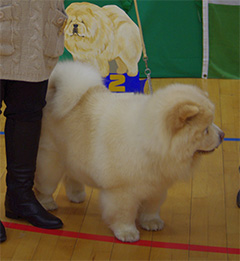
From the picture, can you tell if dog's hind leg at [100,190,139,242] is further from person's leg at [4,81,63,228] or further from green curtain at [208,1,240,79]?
green curtain at [208,1,240,79]

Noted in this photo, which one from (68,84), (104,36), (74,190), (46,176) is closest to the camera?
(68,84)

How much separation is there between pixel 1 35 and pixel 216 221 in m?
1.16

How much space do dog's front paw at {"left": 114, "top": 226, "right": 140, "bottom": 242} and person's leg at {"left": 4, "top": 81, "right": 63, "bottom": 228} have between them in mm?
258

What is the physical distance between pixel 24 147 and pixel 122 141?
390mm

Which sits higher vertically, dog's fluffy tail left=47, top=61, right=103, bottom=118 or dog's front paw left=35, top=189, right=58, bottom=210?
dog's fluffy tail left=47, top=61, right=103, bottom=118

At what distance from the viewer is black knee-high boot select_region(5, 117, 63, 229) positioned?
181cm

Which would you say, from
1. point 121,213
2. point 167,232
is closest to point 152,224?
point 167,232

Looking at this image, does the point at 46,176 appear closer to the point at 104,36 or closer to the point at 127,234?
the point at 127,234

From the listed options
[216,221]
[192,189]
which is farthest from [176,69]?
[216,221]

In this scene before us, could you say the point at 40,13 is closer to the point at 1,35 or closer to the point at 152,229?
the point at 1,35

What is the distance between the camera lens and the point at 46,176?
197 centimetres

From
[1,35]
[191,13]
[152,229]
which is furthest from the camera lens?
[191,13]

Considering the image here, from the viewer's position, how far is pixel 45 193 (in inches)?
80.3

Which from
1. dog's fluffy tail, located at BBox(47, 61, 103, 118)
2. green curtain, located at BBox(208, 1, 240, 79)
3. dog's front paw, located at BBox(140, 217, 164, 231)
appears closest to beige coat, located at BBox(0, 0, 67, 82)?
dog's fluffy tail, located at BBox(47, 61, 103, 118)
